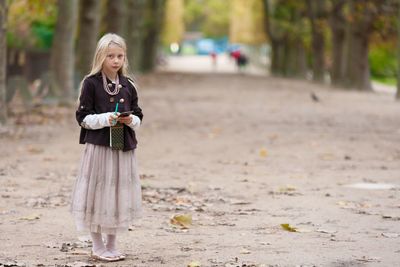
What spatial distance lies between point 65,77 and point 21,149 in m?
12.4

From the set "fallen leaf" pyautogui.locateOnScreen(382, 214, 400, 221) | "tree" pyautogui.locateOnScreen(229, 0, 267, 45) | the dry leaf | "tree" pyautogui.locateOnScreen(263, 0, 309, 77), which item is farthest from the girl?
"tree" pyautogui.locateOnScreen(229, 0, 267, 45)

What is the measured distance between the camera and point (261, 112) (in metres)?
28.5

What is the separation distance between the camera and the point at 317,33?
5538 cm

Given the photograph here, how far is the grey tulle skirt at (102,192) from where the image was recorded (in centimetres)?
786

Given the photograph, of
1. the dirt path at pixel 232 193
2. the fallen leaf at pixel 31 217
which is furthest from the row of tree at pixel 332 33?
the fallen leaf at pixel 31 217

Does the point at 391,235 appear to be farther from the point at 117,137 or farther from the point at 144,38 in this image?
the point at 144,38

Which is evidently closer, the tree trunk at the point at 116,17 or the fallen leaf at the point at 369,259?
the fallen leaf at the point at 369,259

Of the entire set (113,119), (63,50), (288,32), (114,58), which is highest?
(114,58)

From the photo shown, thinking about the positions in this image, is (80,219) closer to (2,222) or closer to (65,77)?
(2,222)

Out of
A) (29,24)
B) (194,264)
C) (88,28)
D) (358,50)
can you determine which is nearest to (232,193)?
(194,264)

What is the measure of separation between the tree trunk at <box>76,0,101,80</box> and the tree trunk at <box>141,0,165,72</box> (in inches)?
1158

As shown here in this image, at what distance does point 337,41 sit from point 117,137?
140ft

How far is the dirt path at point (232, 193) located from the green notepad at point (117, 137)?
89 cm

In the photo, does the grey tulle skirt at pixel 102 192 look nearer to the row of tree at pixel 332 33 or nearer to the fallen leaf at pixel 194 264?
the fallen leaf at pixel 194 264
